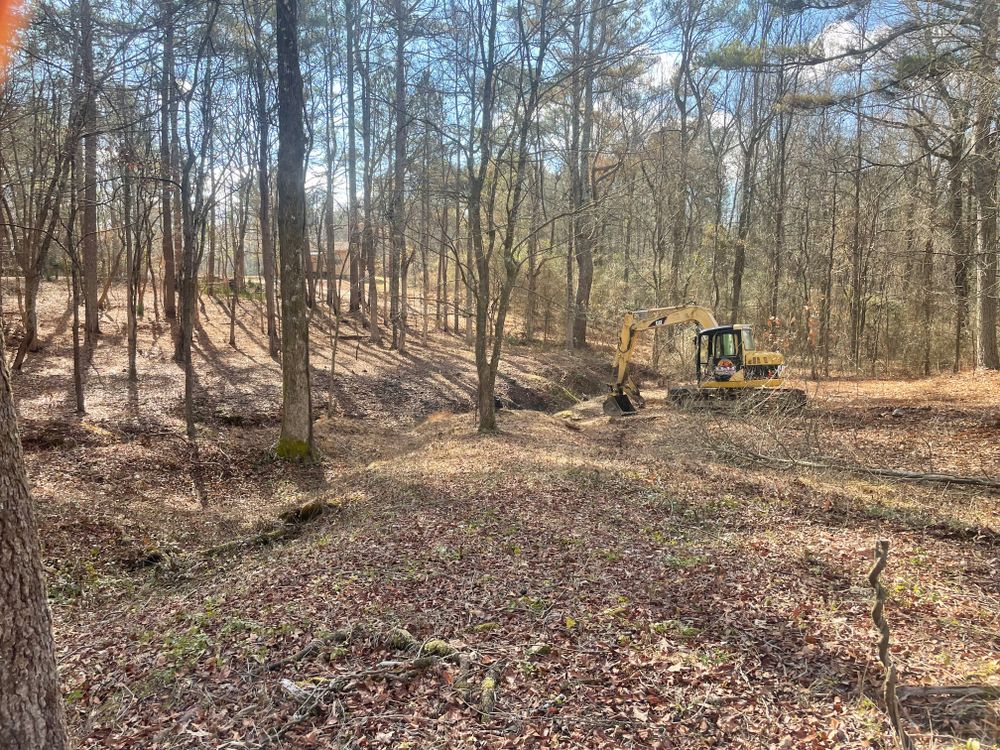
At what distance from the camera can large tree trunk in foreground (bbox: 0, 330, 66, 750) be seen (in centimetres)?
231

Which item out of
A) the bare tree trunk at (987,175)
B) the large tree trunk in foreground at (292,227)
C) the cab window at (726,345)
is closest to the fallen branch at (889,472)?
the bare tree trunk at (987,175)

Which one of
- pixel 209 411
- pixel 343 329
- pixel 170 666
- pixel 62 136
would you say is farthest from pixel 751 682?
pixel 343 329

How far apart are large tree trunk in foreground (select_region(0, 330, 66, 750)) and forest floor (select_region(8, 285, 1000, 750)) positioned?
902mm

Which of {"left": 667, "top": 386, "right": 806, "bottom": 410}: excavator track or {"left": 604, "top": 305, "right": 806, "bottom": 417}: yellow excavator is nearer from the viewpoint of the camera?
{"left": 667, "top": 386, "right": 806, "bottom": 410}: excavator track

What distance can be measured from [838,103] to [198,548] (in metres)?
12.1

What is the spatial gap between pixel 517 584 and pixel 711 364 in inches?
459

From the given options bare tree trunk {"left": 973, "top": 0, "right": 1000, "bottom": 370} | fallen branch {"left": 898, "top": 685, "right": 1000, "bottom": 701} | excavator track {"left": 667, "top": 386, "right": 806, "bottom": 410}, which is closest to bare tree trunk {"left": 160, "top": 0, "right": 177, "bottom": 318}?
fallen branch {"left": 898, "top": 685, "right": 1000, "bottom": 701}

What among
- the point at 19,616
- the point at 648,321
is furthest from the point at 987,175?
the point at 19,616

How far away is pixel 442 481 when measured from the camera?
809 centimetres

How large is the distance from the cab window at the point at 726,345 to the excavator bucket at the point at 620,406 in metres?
2.59

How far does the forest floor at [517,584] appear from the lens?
3.22 meters

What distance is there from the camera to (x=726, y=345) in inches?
581

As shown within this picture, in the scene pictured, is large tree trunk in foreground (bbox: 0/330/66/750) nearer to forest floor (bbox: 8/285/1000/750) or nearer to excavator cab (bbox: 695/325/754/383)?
forest floor (bbox: 8/285/1000/750)

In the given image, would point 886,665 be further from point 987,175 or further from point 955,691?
point 987,175
